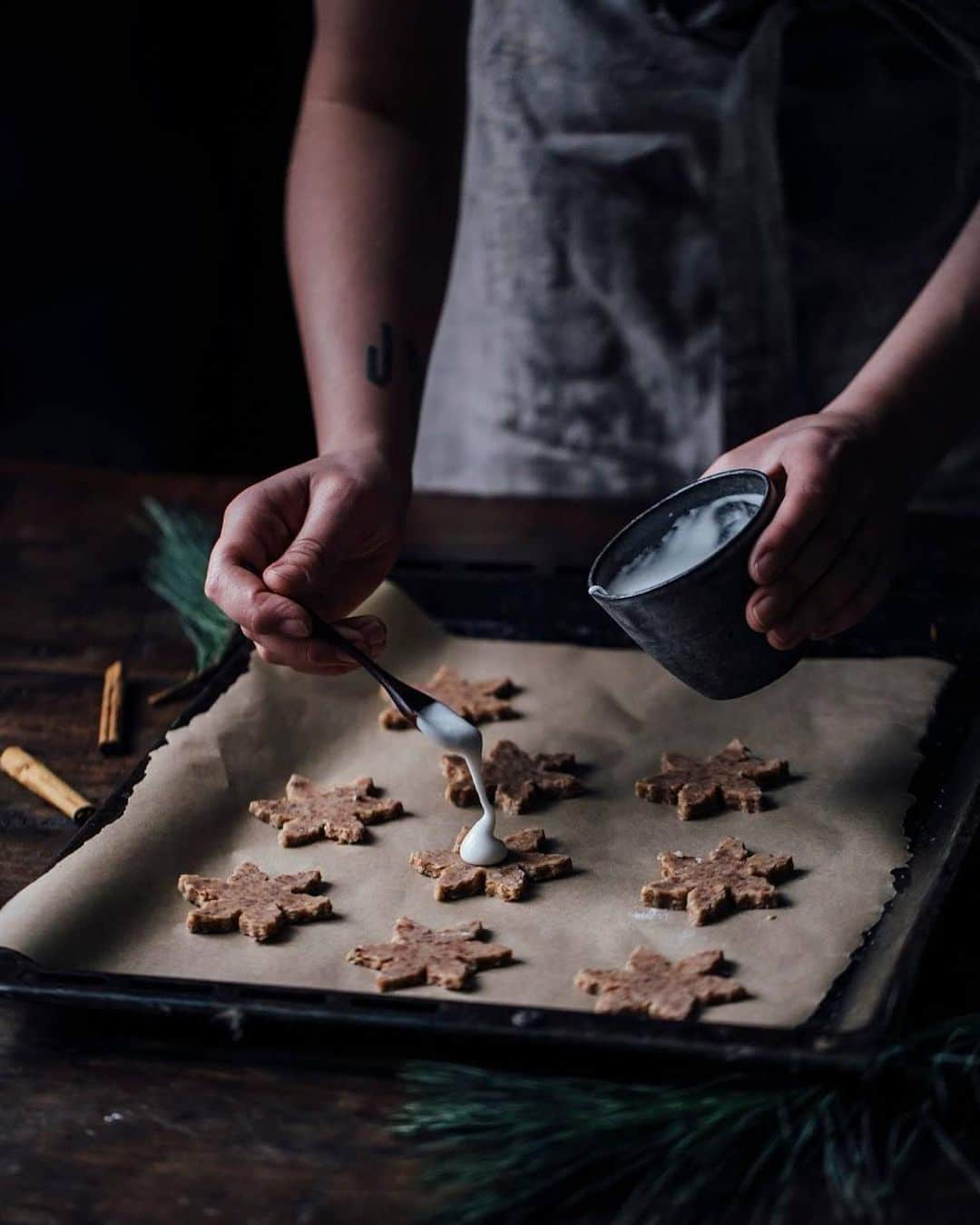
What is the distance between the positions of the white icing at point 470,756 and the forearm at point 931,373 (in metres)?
0.56

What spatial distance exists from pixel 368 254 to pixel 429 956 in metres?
1.07

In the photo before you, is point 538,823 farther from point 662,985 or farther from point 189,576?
point 189,576

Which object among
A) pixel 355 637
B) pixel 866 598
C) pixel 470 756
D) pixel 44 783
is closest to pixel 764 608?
pixel 866 598

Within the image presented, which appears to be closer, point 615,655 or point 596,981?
point 596,981

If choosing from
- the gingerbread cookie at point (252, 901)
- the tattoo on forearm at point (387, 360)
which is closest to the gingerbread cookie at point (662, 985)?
the gingerbread cookie at point (252, 901)

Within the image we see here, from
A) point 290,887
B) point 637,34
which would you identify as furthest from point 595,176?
point 290,887

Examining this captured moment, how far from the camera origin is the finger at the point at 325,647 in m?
1.67

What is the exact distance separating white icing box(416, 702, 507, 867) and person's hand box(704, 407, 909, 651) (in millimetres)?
316

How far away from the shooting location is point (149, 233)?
3379 millimetres

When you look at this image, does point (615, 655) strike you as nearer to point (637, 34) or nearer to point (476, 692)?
point (476, 692)

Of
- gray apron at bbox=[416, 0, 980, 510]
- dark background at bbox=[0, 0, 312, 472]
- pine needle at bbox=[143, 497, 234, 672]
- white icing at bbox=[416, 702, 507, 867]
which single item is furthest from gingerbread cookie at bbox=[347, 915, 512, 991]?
dark background at bbox=[0, 0, 312, 472]

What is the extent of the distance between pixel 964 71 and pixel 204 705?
1.36 metres

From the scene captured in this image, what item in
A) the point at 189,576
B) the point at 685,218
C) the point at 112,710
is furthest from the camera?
the point at 685,218

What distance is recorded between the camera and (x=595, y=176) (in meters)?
2.50
